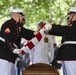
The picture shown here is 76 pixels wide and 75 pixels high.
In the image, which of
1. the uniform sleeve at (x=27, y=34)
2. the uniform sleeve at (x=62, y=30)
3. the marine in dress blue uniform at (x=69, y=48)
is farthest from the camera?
the uniform sleeve at (x=27, y=34)

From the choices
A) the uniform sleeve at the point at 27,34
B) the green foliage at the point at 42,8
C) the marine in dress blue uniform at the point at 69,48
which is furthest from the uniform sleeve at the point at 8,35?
the green foliage at the point at 42,8

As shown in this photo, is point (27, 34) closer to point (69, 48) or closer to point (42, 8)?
point (69, 48)

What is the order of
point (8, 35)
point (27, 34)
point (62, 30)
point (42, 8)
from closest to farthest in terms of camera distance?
point (62, 30), point (8, 35), point (27, 34), point (42, 8)

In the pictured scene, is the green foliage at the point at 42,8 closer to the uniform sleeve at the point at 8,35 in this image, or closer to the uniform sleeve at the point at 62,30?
the uniform sleeve at the point at 8,35

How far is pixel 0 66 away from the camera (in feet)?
13.1

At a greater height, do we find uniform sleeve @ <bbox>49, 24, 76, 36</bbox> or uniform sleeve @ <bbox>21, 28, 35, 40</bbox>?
uniform sleeve @ <bbox>49, 24, 76, 36</bbox>

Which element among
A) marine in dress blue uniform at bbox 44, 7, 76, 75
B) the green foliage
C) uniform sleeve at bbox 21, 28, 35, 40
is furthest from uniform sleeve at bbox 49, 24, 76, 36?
the green foliage

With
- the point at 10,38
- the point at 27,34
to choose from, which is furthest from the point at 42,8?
the point at 10,38

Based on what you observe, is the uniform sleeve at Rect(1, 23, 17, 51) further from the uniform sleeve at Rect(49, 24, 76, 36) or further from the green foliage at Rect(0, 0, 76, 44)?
the green foliage at Rect(0, 0, 76, 44)

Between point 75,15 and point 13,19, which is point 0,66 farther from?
point 75,15

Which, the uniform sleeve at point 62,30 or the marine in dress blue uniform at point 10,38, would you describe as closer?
the uniform sleeve at point 62,30

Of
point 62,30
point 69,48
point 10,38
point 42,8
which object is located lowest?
point 42,8

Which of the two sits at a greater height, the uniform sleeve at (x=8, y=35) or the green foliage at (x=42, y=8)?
the uniform sleeve at (x=8, y=35)

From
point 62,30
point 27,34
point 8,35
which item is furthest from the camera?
point 27,34
